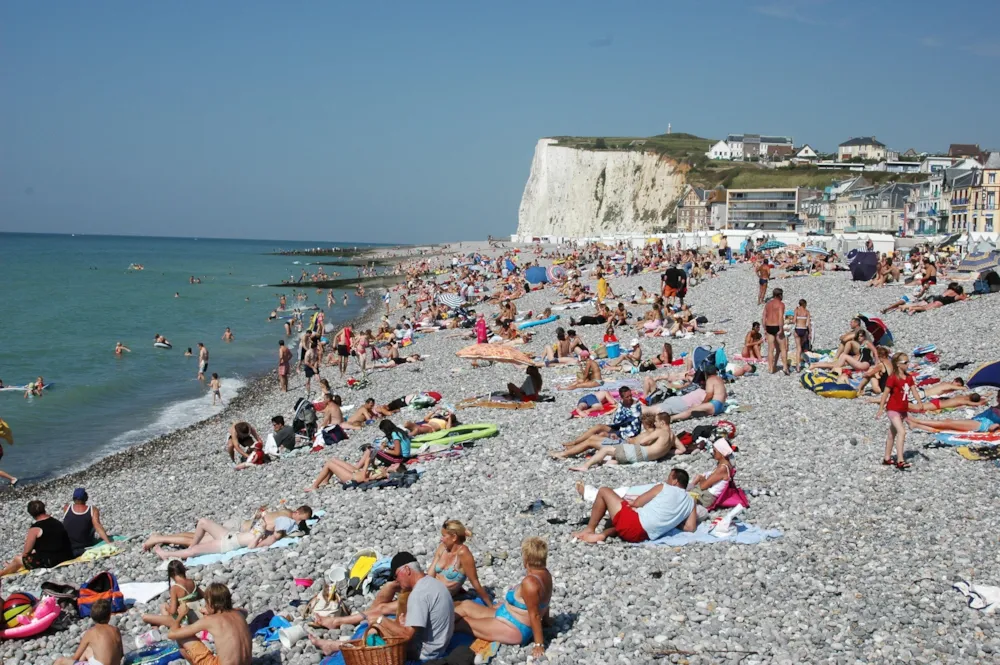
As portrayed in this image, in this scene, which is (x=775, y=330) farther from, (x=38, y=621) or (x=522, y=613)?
(x=38, y=621)

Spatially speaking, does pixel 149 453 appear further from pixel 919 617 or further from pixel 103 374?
pixel 919 617

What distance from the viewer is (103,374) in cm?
2744

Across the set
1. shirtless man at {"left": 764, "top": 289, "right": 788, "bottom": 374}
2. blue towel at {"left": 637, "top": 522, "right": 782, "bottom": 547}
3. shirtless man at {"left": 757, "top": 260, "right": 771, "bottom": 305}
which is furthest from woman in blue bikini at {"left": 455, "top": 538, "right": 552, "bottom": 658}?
shirtless man at {"left": 757, "top": 260, "right": 771, "bottom": 305}

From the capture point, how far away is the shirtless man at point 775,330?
578 inches

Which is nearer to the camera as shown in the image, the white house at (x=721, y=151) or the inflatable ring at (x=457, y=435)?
the inflatable ring at (x=457, y=435)

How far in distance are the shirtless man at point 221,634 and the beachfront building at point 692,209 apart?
89678 mm

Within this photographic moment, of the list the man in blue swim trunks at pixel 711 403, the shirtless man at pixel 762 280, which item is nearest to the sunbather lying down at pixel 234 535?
the man in blue swim trunks at pixel 711 403

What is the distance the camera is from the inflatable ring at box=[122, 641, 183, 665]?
21.8 ft

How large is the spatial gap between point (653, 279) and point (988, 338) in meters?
18.4

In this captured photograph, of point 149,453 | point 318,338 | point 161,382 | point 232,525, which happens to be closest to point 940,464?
point 232,525

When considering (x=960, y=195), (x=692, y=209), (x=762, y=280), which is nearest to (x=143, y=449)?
(x=762, y=280)

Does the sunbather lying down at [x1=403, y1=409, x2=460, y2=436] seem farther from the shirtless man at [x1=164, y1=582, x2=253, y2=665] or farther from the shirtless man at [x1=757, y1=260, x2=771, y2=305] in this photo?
the shirtless man at [x1=757, y1=260, x2=771, y2=305]

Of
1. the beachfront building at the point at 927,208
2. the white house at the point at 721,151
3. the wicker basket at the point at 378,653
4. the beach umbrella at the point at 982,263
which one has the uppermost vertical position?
the white house at the point at 721,151

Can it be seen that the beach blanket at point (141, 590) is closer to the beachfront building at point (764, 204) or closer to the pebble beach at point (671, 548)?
the pebble beach at point (671, 548)
